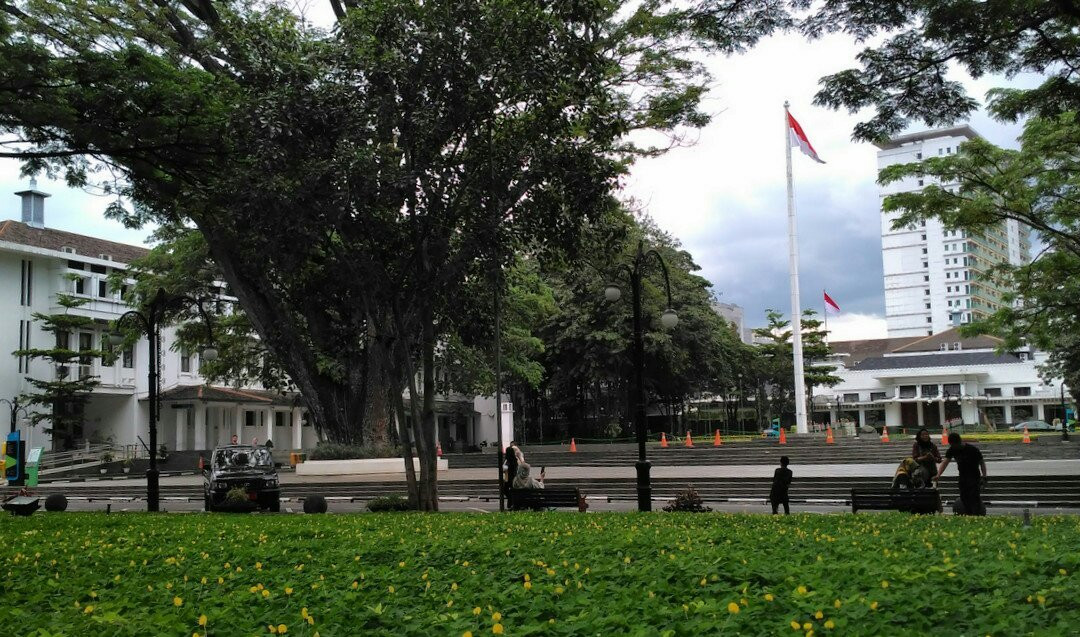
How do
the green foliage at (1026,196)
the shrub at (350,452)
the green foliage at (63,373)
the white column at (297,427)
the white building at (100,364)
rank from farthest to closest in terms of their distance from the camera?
1. the white column at (297,427)
2. the white building at (100,364)
3. the green foliage at (63,373)
4. the shrub at (350,452)
5. the green foliage at (1026,196)

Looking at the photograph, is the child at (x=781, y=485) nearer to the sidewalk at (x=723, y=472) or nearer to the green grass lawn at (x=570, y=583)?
the green grass lawn at (x=570, y=583)

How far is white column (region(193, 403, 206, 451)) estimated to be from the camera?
4812cm

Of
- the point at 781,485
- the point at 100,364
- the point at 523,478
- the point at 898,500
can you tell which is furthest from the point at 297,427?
the point at 898,500

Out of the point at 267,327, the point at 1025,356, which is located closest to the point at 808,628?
the point at 267,327

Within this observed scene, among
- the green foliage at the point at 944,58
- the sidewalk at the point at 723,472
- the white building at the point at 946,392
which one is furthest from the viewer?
the white building at the point at 946,392

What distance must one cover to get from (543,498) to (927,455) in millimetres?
6921

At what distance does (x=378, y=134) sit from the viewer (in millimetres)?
16391

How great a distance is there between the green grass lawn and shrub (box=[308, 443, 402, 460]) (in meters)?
19.2

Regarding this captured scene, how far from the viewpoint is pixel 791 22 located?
11133mm

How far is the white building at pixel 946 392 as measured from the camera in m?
66.3

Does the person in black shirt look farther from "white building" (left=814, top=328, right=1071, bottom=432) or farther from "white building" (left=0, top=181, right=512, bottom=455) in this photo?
"white building" (left=814, top=328, right=1071, bottom=432)

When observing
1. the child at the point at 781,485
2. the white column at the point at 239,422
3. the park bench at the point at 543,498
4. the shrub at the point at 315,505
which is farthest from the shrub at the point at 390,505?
the white column at the point at 239,422

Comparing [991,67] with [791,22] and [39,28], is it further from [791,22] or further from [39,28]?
[39,28]

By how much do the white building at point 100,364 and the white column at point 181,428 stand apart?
5 centimetres
